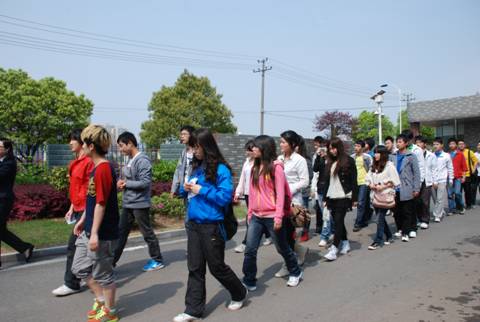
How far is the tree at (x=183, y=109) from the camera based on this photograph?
1382 inches

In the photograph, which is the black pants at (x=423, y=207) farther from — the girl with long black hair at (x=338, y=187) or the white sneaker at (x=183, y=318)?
the white sneaker at (x=183, y=318)

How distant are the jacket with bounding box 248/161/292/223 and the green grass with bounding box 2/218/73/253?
404cm

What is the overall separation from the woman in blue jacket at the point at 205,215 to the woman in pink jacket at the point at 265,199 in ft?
2.41

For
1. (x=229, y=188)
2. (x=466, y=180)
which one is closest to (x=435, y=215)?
(x=466, y=180)

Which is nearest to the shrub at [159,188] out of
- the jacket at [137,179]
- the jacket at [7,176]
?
the jacket at [7,176]

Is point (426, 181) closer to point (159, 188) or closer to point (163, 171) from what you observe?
point (159, 188)

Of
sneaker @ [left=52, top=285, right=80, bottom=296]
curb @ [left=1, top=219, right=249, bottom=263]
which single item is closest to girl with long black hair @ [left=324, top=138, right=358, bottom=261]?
curb @ [left=1, top=219, right=249, bottom=263]

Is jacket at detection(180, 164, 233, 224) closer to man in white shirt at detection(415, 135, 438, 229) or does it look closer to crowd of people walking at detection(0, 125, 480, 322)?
crowd of people walking at detection(0, 125, 480, 322)

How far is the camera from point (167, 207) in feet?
29.1

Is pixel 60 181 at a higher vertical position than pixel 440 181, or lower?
lower

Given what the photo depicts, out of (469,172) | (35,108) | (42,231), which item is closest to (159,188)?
(42,231)

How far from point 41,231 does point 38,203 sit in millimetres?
1597

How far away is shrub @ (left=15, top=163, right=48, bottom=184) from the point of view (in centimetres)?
1097

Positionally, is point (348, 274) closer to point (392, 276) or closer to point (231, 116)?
point (392, 276)
